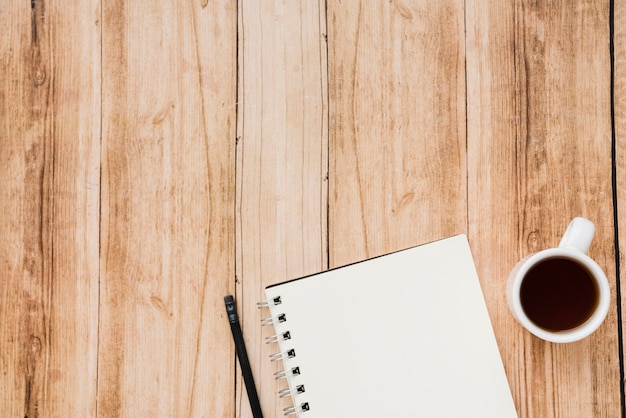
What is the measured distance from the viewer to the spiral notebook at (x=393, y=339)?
594 millimetres

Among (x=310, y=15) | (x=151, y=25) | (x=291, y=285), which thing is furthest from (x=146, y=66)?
(x=291, y=285)

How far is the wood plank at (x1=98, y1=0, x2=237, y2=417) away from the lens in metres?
0.63

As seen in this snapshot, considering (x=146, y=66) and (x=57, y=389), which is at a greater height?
(x=146, y=66)

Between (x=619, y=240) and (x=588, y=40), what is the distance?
241 millimetres

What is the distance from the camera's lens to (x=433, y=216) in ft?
2.04

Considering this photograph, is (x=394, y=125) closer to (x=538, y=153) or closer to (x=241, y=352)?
(x=538, y=153)

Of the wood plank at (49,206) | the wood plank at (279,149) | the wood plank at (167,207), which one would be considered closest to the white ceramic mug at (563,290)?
the wood plank at (279,149)

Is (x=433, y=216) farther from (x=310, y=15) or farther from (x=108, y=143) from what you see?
(x=108, y=143)

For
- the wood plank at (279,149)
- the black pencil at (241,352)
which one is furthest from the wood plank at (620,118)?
the black pencil at (241,352)

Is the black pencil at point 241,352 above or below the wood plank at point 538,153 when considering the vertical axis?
below

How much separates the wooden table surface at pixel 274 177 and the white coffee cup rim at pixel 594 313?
6 cm

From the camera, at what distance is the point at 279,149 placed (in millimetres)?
630

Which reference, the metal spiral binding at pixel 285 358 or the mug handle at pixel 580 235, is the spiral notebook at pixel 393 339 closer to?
the metal spiral binding at pixel 285 358

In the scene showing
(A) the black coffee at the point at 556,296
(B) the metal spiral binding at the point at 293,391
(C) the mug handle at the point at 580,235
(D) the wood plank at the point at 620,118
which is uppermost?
(D) the wood plank at the point at 620,118
